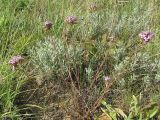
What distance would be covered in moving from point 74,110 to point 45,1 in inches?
59.7

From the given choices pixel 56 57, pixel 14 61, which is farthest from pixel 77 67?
pixel 14 61

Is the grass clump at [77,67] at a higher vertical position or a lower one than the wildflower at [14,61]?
lower

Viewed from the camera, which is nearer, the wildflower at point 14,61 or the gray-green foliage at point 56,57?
the wildflower at point 14,61

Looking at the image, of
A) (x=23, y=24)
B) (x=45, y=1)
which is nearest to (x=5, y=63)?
(x=23, y=24)

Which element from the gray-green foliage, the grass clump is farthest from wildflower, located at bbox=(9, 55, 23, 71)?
the gray-green foliage

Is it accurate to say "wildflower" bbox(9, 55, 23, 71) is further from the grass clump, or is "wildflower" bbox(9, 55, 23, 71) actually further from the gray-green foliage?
the gray-green foliage

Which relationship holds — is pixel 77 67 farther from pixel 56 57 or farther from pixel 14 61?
pixel 14 61

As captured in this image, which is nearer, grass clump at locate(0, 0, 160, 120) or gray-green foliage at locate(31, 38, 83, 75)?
grass clump at locate(0, 0, 160, 120)

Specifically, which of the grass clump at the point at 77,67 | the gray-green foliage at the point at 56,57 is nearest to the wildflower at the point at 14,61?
the grass clump at the point at 77,67

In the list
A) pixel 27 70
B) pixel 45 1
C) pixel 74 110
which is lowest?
pixel 74 110

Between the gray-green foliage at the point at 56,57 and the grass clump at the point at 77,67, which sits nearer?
the grass clump at the point at 77,67

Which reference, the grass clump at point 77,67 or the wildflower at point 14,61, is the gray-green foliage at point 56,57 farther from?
the wildflower at point 14,61

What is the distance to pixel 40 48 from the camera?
8.10 feet

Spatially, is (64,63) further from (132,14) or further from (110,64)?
(132,14)
